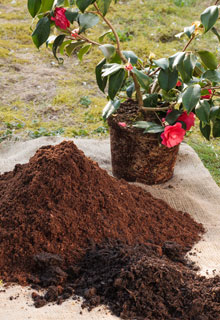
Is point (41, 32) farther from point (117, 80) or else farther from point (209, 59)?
point (209, 59)

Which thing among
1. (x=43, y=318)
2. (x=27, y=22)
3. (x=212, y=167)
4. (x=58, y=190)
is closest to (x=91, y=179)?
(x=58, y=190)

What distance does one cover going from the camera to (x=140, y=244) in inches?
81.7

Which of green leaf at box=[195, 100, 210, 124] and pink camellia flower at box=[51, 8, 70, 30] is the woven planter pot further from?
pink camellia flower at box=[51, 8, 70, 30]

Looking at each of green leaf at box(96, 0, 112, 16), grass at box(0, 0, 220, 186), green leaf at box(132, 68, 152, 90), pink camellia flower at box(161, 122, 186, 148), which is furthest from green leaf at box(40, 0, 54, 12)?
grass at box(0, 0, 220, 186)

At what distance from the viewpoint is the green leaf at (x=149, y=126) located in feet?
8.34

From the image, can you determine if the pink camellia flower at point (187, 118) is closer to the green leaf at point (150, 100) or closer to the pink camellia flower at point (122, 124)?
the green leaf at point (150, 100)

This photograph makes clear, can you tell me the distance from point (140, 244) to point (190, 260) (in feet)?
0.83

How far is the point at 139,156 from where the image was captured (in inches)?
107

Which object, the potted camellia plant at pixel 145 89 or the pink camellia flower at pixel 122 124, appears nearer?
the potted camellia plant at pixel 145 89

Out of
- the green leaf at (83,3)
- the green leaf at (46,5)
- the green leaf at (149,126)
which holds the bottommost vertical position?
the green leaf at (149,126)

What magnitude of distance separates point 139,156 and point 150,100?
347 millimetres

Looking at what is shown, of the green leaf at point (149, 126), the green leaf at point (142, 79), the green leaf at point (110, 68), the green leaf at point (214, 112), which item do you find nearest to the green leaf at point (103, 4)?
the green leaf at point (110, 68)

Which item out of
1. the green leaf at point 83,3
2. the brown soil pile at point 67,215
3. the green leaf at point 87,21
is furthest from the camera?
the green leaf at point 87,21

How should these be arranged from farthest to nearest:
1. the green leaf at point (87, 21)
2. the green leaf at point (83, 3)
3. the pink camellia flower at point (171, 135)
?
the pink camellia flower at point (171, 135) → the green leaf at point (87, 21) → the green leaf at point (83, 3)
